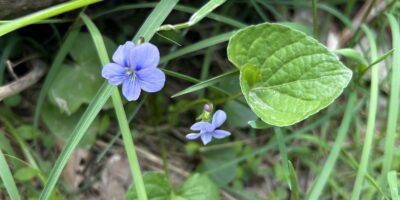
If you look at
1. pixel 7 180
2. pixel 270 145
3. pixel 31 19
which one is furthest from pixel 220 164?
pixel 31 19

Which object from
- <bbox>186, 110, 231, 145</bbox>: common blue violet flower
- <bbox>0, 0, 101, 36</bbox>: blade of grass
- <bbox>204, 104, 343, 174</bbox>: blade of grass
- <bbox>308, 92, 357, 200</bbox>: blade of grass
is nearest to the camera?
<bbox>0, 0, 101, 36</bbox>: blade of grass

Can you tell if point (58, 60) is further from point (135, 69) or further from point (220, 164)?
point (220, 164)

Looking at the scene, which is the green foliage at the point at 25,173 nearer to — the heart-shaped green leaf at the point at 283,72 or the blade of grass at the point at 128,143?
the blade of grass at the point at 128,143

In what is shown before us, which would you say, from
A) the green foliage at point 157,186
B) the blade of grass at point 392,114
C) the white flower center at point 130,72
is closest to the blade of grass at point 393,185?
the blade of grass at point 392,114

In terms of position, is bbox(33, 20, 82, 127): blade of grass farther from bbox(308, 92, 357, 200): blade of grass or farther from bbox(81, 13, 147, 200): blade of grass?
bbox(308, 92, 357, 200): blade of grass

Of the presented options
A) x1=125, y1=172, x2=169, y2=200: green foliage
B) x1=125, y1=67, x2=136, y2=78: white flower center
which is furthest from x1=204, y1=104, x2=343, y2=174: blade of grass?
x1=125, y1=67, x2=136, y2=78: white flower center
